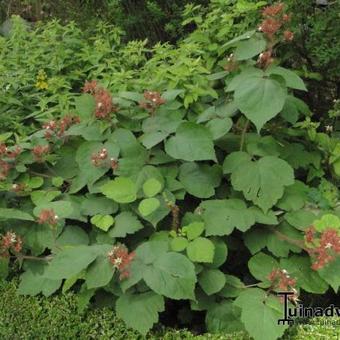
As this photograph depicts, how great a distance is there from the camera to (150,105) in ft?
8.85

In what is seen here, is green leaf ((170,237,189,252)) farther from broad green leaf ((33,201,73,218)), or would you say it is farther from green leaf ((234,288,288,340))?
broad green leaf ((33,201,73,218))

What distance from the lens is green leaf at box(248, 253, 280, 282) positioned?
2.40 m

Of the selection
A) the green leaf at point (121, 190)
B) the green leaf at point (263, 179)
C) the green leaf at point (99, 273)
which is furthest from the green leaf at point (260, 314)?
the green leaf at point (121, 190)

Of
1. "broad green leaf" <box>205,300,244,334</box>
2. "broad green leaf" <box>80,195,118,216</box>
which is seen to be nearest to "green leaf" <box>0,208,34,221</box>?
"broad green leaf" <box>80,195,118,216</box>

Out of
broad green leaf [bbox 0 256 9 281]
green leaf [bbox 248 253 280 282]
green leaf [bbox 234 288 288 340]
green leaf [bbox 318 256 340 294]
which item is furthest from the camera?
broad green leaf [bbox 0 256 9 281]

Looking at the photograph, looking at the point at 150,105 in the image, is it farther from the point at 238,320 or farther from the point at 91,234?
the point at 238,320

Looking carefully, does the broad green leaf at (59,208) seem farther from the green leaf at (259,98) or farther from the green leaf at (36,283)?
the green leaf at (259,98)

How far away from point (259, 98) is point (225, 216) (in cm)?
51

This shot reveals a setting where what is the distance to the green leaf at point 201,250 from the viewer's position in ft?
7.46

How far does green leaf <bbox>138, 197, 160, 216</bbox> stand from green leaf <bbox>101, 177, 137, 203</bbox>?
0.07 metres

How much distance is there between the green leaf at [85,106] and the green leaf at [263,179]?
740 mm

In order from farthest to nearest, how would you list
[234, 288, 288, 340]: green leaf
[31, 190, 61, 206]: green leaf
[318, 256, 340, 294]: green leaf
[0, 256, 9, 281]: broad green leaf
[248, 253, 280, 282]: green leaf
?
[31, 190, 61, 206]: green leaf
[0, 256, 9, 281]: broad green leaf
[248, 253, 280, 282]: green leaf
[318, 256, 340, 294]: green leaf
[234, 288, 288, 340]: green leaf

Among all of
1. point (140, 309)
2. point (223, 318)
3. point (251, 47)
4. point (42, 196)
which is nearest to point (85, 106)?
point (42, 196)

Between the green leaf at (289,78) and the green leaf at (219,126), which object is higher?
the green leaf at (289,78)
